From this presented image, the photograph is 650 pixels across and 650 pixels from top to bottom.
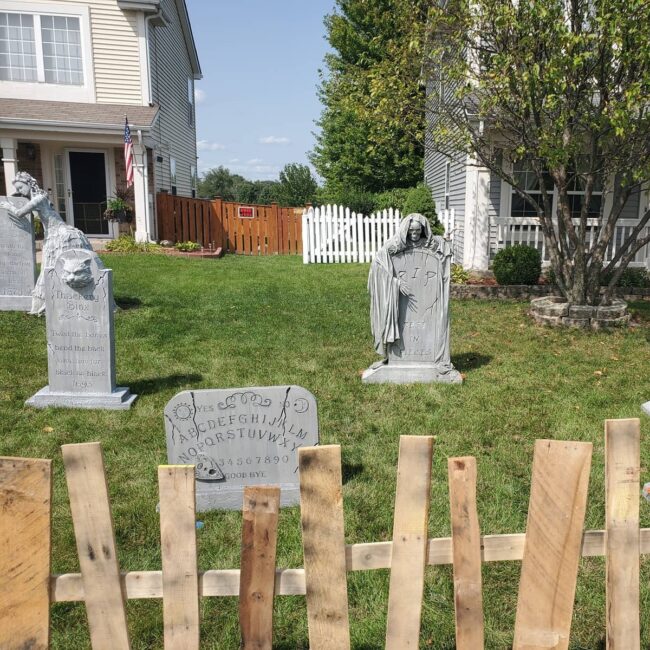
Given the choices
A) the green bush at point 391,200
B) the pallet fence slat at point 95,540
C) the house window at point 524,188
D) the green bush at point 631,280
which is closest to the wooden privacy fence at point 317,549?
the pallet fence slat at point 95,540

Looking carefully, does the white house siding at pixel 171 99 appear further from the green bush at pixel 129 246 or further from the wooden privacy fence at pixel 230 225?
the green bush at pixel 129 246

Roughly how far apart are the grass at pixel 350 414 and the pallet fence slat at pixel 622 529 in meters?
0.71

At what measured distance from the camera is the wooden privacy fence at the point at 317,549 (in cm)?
181

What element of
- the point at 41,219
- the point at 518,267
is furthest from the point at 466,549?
the point at 518,267

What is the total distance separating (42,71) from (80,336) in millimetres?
14817

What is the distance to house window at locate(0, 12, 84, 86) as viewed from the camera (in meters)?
16.5

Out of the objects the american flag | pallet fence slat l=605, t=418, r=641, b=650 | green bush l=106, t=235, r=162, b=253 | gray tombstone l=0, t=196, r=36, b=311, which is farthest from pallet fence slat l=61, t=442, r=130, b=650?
green bush l=106, t=235, r=162, b=253

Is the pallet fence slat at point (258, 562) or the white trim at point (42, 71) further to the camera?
the white trim at point (42, 71)

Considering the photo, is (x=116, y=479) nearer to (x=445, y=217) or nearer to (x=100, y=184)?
(x=445, y=217)

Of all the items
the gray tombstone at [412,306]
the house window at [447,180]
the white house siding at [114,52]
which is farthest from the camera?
the white house siding at [114,52]

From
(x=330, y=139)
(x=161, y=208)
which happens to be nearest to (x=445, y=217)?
(x=161, y=208)

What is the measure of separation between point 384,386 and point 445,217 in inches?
412

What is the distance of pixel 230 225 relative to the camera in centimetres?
1917

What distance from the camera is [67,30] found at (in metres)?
16.8
